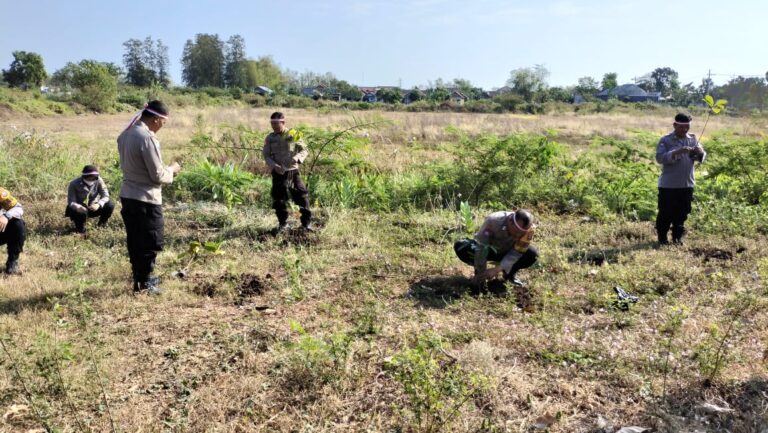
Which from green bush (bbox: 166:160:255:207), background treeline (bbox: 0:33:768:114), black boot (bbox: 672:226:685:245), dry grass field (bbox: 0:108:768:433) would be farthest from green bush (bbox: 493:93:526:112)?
dry grass field (bbox: 0:108:768:433)

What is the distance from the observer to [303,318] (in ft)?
13.4

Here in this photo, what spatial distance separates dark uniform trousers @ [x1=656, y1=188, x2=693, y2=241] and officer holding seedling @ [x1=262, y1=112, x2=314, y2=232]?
4169mm

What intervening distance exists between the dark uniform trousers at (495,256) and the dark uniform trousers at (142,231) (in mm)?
2680

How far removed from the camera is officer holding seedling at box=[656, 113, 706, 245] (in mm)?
5617

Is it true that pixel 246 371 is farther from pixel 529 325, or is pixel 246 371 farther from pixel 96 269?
pixel 96 269

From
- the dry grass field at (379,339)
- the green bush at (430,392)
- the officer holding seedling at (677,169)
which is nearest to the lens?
the green bush at (430,392)

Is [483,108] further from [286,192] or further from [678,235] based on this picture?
[286,192]

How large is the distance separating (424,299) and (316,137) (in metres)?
4.35

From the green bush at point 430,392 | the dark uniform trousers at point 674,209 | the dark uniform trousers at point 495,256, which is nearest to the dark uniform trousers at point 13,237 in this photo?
the green bush at point 430,392

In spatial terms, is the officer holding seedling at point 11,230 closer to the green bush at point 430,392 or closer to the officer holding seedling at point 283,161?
the officer holding seedling at point 283,161

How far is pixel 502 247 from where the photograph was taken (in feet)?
15.3

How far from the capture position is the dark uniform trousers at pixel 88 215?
245 inches

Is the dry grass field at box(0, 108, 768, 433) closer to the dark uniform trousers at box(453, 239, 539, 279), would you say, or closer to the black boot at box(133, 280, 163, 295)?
the black boot at box(133, 280, 163, 295)

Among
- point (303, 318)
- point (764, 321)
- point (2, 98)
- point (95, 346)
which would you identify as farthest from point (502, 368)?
point (2, 98)
